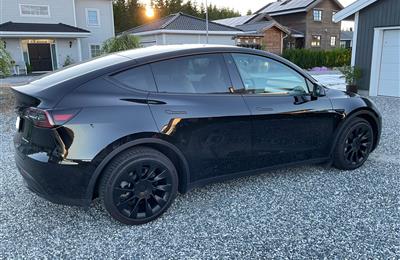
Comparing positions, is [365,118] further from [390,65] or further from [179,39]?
[179,39]

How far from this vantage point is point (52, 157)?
2.73 metres

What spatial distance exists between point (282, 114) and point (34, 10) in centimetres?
2440

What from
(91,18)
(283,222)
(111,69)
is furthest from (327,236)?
(91,18)

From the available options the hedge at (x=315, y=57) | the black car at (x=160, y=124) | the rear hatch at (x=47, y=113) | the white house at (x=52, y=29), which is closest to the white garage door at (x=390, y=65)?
the black car at (x=160, y=124)

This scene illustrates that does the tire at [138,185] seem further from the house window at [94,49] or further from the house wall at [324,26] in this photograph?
the house wall at [324,26]

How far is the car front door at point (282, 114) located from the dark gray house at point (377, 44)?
290 inches

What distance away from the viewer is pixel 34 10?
22938mm

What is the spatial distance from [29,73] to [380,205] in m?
24.2

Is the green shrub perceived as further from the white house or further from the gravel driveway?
the white house

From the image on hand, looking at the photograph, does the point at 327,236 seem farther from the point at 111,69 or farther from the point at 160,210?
the point at 111,69

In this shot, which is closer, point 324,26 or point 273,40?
point 273,40

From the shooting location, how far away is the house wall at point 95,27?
25250mm

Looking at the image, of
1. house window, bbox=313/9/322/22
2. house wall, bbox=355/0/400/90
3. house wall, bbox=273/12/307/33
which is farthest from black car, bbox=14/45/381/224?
house window, bbox=313/9/322/22

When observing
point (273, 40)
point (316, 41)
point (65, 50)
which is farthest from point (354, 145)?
point (316, 41)
